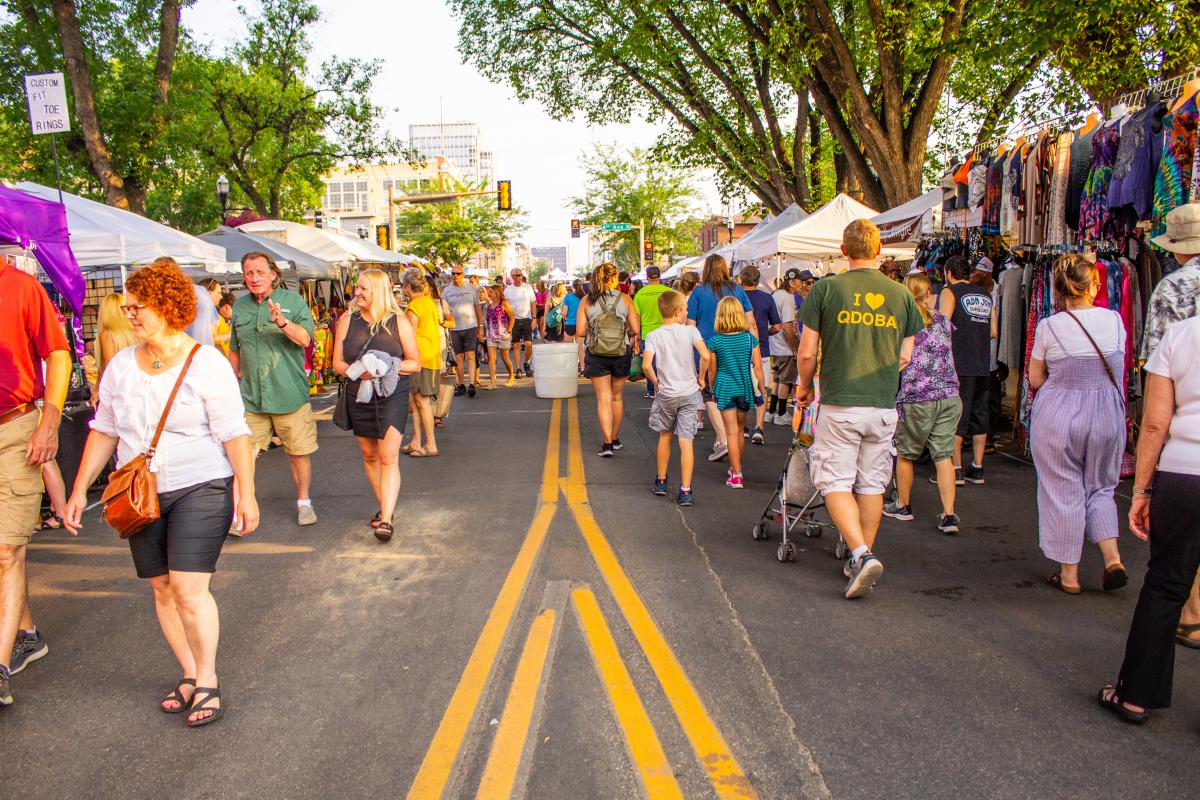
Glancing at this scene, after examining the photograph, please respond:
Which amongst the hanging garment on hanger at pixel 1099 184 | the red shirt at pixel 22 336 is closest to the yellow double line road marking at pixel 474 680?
the red shirt at pixel 22 336

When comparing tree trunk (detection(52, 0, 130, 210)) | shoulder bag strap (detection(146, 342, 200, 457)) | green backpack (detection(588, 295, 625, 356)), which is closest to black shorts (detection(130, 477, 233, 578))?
shoulder bag strap (detection(146, 342, 200, 457))

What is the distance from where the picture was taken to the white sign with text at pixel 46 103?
805 centimetres

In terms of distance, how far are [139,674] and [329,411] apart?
8911 millimetres

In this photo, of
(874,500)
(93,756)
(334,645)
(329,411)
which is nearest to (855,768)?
(874,500)

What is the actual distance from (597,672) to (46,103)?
25.2 ft

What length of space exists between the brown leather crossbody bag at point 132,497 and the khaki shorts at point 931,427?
16.4 feet

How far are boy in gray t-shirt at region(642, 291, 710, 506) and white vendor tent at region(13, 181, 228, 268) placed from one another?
547 cm

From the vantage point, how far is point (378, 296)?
610 centimetres

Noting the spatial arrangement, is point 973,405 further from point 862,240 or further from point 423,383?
point 423,383

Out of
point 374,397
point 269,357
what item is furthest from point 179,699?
point 269,357

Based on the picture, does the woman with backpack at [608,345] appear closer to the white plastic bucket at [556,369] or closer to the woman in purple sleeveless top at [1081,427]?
the white plastic bucket at [556,369]

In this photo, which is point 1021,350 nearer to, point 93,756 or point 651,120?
point 93,756

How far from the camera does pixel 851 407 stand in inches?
195

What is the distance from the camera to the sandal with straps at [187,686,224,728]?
11.5 feet
